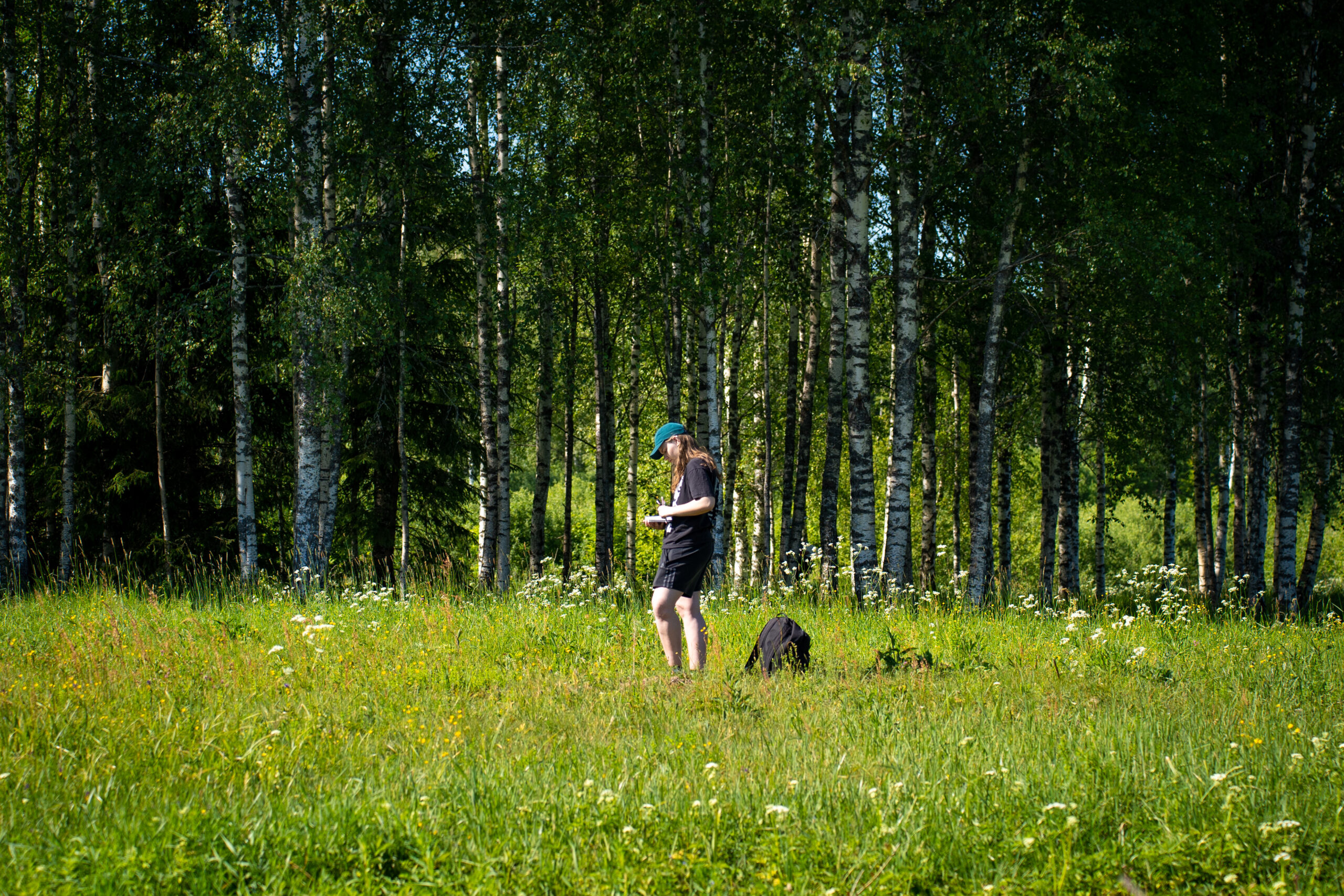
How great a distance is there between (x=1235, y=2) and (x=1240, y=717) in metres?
12.5

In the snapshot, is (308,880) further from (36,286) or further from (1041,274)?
(36,286)

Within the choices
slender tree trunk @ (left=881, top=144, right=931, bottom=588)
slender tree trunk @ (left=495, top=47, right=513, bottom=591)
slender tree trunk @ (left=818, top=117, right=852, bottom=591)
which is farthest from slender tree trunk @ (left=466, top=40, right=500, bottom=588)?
slender tree trunk @ (left=881, top=144, right=931, bottom=588)

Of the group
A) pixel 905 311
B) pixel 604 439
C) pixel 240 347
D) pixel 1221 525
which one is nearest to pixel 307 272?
pixel 240 347

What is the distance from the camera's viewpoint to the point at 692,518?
6285 mm

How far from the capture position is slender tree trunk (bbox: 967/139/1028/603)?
1245 cm

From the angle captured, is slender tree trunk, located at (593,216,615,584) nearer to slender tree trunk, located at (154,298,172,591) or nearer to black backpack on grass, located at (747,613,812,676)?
slender tree trunk, located at (154,298,172,591)

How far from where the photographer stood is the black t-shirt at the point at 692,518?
618 cm

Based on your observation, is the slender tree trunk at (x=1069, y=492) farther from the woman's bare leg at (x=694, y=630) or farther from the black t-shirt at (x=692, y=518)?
the woman's bare leg at (x=694, y=630)

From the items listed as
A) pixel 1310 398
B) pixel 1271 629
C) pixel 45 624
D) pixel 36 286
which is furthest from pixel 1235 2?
→ pixel 36 286

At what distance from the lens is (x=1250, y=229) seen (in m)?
13.2

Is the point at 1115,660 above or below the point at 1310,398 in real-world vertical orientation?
below

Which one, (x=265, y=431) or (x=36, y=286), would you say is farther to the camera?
(x=265, y=431)

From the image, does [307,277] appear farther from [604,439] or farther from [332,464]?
[604,439]

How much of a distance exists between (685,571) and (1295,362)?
38.1 ft
